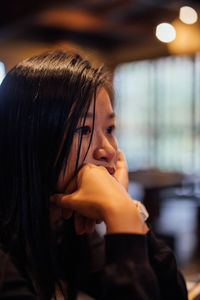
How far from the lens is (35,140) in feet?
2.83

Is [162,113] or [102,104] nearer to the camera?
[102,104]

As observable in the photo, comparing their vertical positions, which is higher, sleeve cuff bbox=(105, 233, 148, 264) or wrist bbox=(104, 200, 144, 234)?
wrist bbox=(104, 200, 144, 234)

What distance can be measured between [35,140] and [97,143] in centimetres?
17

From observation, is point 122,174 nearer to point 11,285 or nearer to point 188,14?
point 11,285

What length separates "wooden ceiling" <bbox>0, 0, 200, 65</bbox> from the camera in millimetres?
4125

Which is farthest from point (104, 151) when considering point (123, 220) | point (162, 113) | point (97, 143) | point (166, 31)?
point (162, 113)

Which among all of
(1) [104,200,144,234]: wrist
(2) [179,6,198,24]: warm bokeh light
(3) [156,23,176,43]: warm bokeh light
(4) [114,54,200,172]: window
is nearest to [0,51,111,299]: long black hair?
(1) [104,200,144,234]: wrist

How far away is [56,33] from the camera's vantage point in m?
5.71

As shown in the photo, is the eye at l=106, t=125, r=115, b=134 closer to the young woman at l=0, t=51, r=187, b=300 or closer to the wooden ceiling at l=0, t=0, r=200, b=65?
the young woman at l=0, t=51, r=187, b=300

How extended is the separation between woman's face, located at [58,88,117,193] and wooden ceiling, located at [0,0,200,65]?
2.40 metres

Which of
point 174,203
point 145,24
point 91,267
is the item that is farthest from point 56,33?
point 91,267

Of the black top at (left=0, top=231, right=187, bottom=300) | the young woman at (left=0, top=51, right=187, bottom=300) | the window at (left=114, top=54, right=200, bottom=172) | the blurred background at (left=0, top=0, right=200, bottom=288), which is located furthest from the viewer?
the window at (left=114, top=54, right=200, bottom=172)

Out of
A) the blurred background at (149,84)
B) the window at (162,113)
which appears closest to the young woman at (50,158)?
the blurred background at (149,84)

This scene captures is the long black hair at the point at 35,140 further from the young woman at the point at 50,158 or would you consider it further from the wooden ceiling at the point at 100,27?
the wooden ceiling at the point at 100,27
